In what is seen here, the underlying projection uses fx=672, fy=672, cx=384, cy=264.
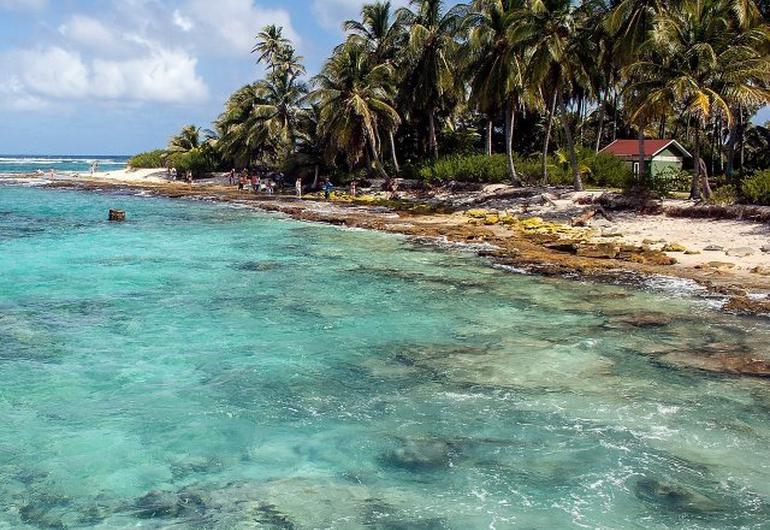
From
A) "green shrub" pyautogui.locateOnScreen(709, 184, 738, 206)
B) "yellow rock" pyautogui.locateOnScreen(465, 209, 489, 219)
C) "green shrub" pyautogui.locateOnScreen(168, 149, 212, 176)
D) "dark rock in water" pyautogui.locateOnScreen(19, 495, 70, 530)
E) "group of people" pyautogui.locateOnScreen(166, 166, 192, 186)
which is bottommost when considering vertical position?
"dark rock in water" pyautogui.locateOnScreen(19, 495, 70, 530)

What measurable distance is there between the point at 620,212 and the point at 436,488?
25135mm

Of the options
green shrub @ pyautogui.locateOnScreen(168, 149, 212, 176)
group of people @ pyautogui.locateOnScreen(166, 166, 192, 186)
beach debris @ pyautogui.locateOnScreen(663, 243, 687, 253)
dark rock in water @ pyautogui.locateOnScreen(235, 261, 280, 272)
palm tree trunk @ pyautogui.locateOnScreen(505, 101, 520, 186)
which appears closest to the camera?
dark rock in water @ pyautogui.locateOnScreen(235, 261, 280, 272)

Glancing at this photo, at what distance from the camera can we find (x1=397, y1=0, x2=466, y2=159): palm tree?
45750 mm

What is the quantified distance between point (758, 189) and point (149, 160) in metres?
75.2

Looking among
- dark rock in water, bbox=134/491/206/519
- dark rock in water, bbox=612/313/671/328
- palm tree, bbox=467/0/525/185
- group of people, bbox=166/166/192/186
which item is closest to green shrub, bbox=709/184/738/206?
palm tree, bbox=467/0/525/185

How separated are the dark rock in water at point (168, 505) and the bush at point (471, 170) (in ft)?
122

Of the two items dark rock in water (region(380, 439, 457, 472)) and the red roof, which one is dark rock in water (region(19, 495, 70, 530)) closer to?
dark rock in water (region(380, 439, 457, 472))

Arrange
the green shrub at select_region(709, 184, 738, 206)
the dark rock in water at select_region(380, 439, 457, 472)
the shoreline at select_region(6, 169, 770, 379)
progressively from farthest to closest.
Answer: the green shrub at select_region(709, 184, 738, 206) < the shoreline at select_region(6, 169, 770, 379) < the dark rock in water at select_region(380, 439, 457, 472)

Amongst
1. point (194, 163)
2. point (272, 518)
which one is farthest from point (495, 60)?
point (194, 163)

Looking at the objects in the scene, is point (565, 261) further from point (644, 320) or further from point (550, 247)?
point (644, 320)

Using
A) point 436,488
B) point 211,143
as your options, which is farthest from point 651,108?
point 211,143

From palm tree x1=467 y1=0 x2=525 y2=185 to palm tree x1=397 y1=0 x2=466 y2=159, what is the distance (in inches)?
181

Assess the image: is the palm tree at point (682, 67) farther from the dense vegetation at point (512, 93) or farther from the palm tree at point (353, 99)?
the palm tree at point (353, 99)

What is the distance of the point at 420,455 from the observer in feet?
28.2
